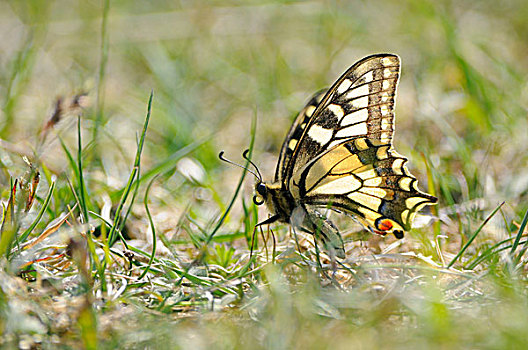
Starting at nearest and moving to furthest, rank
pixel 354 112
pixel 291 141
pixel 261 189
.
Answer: pixel 261 189 < pixel 354 112 < pixel 291 141

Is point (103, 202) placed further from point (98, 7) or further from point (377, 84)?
point (98, 7)

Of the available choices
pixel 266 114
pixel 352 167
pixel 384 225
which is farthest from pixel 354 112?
pixel 266 114

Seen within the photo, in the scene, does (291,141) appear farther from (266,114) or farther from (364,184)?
(266,114)

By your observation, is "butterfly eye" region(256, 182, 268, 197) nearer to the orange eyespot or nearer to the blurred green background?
the blurred green background

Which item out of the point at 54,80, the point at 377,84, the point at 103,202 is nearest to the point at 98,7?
the point at 54,80

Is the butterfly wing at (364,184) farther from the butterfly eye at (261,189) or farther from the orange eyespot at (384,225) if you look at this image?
the butterfly eye at (261,189)

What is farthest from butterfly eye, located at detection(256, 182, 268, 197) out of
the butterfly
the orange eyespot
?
the orange eyespot
